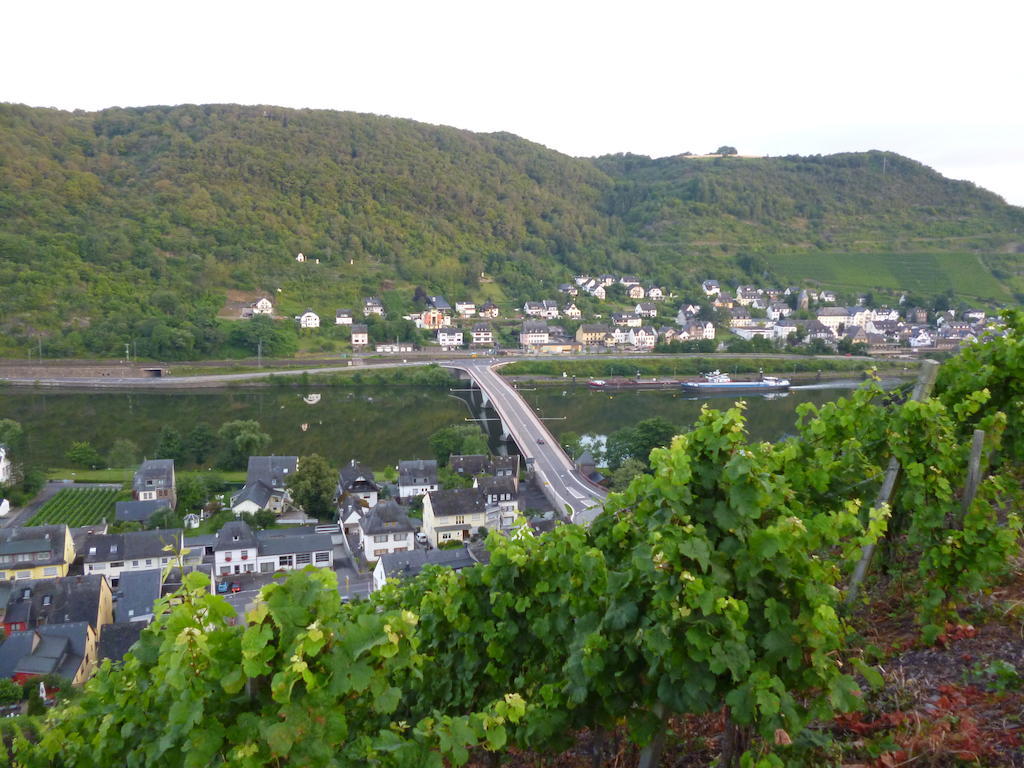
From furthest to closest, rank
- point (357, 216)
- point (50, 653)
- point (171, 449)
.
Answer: point (357, 216)
point (171, 449)
point (50, 653)

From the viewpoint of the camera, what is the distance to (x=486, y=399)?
1190 inches

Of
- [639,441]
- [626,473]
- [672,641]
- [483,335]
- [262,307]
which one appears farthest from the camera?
[483,335]

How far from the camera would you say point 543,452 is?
21.5 metres

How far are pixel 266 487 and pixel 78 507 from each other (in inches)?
187

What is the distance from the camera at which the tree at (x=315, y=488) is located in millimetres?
17109

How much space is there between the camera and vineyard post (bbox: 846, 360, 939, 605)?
2912mm

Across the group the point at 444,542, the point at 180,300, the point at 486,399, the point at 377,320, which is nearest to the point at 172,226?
the point at 180,300

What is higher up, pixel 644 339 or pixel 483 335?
pixel 644 339

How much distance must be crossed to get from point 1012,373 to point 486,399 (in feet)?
89.2

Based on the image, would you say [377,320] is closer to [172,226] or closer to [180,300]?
[180,300]

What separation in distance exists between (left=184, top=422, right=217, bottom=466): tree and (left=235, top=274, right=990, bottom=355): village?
20.7 metres

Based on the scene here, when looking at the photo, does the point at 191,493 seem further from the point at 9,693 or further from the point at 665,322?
the point at 665,322

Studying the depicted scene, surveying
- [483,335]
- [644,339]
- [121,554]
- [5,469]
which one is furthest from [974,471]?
[483,335]

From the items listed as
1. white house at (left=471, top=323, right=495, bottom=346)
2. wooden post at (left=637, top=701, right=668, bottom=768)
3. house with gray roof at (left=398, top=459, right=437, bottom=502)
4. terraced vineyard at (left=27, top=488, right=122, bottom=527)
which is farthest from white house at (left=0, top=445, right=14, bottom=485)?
white house at (left=471, top=323, right=495, bottom=346)
